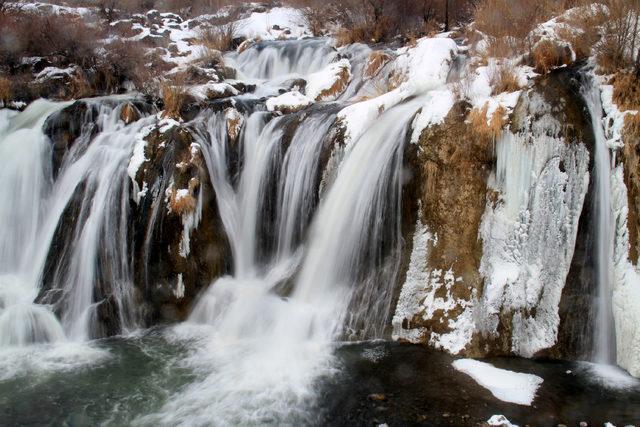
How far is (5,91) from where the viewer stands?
10.8 meters

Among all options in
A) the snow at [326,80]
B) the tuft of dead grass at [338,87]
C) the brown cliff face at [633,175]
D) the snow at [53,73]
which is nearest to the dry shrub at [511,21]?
the brown cliff face at [633,175]

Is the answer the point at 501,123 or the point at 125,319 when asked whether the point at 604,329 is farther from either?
the point at 125,319

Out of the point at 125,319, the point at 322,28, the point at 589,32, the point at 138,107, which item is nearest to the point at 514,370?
the point at 589,32

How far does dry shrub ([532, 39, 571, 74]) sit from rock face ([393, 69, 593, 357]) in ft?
1.04

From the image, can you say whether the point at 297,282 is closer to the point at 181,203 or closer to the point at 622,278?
the point at 181,203

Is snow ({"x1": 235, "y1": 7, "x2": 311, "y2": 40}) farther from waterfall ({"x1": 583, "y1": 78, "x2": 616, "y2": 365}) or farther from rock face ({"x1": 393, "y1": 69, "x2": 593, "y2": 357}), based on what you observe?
waterfall ({"x1": 583, "y1": 78, "x2": 616, "y2": 365})

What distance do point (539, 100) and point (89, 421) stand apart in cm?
654

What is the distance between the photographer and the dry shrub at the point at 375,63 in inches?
448

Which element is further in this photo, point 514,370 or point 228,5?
point 228,5

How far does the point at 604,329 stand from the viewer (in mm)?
5648

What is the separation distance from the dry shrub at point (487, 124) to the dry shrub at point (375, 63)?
526 cm

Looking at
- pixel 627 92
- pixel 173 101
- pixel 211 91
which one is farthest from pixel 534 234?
pixel 211 91

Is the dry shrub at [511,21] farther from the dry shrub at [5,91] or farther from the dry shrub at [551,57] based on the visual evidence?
the dry shrub at [5,91]

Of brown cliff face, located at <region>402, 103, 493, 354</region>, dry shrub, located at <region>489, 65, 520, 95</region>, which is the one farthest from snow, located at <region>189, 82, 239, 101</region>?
dry shrub, located at <region>489, 65, 520, 95</region>
